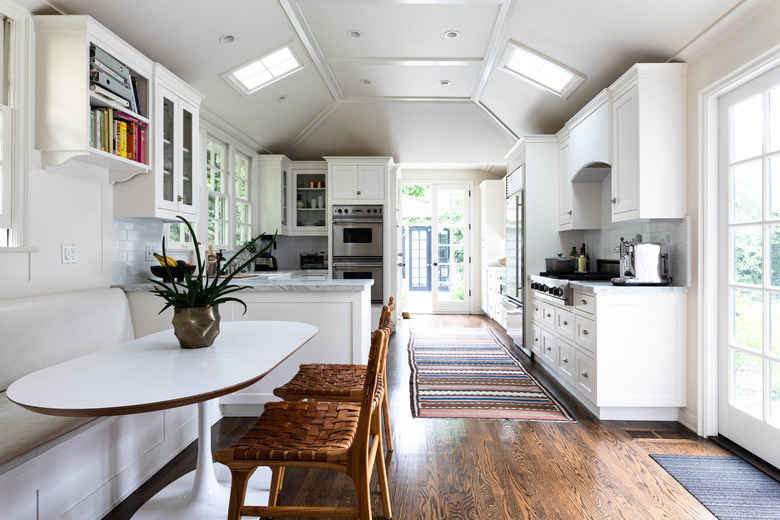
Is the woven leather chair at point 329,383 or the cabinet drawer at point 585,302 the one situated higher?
the cabinet drawer at point 585,302

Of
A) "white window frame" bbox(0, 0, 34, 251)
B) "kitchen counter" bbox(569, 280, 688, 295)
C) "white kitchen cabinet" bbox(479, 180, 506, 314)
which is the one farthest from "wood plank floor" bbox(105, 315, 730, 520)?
"white kitchen cabinet" bbox(479, 180, 506, 314)

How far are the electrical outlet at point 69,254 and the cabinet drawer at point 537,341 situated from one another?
11.8 ft

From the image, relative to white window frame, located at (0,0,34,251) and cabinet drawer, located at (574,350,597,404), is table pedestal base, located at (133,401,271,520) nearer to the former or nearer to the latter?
white window frame, located at (0,0,34,251)

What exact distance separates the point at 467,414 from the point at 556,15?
2.78 m

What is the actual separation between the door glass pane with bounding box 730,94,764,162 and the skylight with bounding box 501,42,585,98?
1.50m

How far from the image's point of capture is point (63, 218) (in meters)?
2.52

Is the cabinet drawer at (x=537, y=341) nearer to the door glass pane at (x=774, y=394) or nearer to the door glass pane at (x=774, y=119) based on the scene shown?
the door glass pane at (x=774, y=394)

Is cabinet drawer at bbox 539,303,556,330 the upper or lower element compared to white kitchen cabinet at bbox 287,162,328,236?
lower

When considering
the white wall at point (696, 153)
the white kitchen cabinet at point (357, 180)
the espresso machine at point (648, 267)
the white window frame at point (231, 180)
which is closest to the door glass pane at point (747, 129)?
the white wall at point (696, 153)

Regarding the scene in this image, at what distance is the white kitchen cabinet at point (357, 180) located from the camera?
228 inches

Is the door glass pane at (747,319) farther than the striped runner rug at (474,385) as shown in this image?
No

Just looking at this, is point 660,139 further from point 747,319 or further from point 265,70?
point 265,70

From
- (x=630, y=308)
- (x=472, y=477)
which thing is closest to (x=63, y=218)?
(x=472, y=477)

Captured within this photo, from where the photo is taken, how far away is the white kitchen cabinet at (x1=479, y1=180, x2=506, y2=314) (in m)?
7.34
